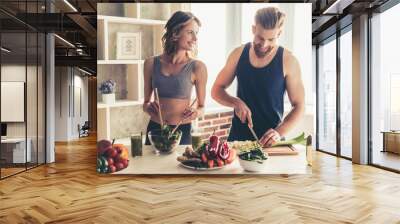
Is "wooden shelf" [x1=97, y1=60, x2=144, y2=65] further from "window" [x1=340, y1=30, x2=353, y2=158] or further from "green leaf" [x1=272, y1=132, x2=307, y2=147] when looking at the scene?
"window" [x1=340, y1=30, x2=353, y2=158]

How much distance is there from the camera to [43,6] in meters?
6.94

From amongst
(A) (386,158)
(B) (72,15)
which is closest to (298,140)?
(A) (386,158)

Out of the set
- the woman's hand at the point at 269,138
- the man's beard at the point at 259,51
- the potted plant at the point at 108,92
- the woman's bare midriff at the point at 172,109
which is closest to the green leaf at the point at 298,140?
the woman's hand at the point at 269,138

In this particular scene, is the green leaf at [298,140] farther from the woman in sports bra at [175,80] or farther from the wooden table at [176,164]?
the woman in sports bra at [175,80]

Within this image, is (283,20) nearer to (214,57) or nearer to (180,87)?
(214,57)

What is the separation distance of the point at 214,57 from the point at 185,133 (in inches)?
50.8

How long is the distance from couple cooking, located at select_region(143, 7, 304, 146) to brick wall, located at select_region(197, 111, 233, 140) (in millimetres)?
81

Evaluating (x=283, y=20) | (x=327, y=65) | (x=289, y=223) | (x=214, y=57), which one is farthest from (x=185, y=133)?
(x=327, y=65)

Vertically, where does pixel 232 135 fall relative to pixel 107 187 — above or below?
above

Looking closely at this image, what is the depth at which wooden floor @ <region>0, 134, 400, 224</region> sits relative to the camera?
363 centimetres

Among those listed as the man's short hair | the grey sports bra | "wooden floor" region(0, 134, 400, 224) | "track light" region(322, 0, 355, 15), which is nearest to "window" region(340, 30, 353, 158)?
"track light" region(322, 0, 355, 15)

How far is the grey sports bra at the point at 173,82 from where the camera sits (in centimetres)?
587

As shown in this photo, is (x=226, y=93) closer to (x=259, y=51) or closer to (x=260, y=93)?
(x=260, y=93)

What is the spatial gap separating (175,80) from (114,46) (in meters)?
1.10
